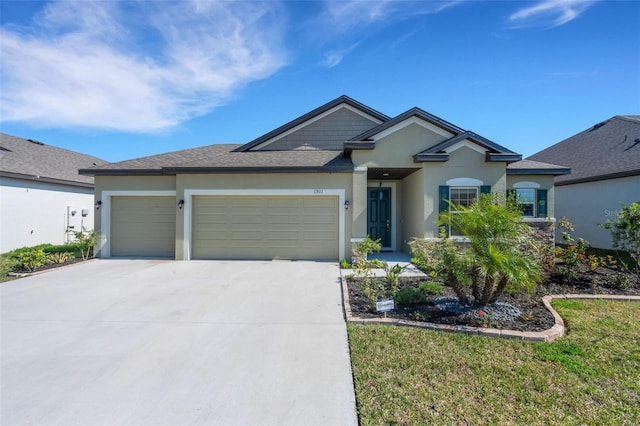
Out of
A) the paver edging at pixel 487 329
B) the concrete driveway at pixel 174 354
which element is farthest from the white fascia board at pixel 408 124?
the paver edging at pixel 487 329

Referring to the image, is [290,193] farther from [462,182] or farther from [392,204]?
[462,182]

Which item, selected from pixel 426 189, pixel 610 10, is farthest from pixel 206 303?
pixel 610 10

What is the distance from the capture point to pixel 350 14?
896cm

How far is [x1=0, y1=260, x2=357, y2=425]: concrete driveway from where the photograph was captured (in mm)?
2729

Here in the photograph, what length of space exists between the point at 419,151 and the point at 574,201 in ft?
33.5

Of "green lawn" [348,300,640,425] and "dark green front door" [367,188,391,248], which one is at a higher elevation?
"dark green front door" [367,188,391,248]

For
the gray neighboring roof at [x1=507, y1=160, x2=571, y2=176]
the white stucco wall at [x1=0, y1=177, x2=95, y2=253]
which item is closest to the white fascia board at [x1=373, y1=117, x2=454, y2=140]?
the gray neighboring roof at [x1=507, y1=160, x2=571, y2=176]

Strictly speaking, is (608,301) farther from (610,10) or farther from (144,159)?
(144,159)

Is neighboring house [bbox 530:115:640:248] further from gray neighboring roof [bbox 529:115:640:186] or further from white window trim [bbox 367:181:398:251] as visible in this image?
white window trim [bbox 367:181:398:251]

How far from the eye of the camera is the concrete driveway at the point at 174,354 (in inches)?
107

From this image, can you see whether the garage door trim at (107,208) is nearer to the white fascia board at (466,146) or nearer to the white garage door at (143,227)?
the white garage door at (143,227)

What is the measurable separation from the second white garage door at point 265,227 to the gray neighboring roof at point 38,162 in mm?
8545

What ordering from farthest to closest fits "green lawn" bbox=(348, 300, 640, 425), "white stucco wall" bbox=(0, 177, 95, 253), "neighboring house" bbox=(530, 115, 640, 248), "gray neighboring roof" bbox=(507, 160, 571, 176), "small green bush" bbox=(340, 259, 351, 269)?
"neighboring house" bbox=(530, 115, 640, 248)
"white stucco wall" bbox=(0, 177, 95, 253)
"gray neighboring roof" bbox=(507, 160, 571, 176)
"small green bush" bbox=(340, 259, 351, 269)
"green lawn" bbox=(348, 300, 640, 425)

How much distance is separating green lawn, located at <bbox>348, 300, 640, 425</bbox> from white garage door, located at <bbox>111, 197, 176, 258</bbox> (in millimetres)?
9071
